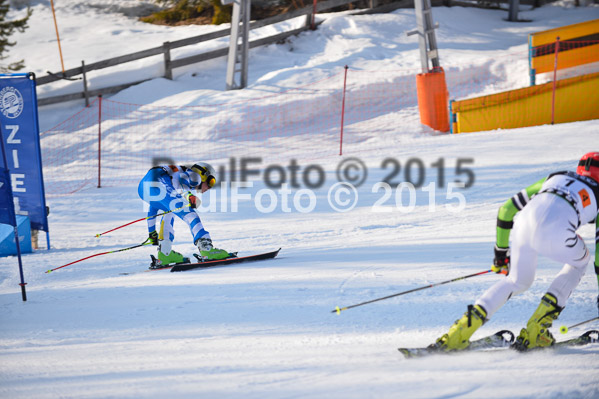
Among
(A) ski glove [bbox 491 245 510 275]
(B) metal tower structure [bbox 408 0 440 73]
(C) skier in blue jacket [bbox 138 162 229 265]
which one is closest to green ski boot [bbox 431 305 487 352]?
(A) ski glove [bbox 491 245 510 275]

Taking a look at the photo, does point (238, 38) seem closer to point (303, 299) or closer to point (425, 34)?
point (425, 34)

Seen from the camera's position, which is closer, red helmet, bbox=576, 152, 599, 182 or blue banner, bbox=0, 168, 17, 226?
red helmet, bbox=576, 152, 599, 182

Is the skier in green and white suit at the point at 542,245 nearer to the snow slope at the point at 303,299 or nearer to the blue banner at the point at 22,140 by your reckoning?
the snow slope at the point at 303,299

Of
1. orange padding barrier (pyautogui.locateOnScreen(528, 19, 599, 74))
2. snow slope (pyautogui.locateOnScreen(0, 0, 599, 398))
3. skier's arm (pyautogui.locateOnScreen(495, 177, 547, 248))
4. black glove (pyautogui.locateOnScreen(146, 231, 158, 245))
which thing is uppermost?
orange padding barrier (pyautogui.locateOnScreen(528, 19, 599, 74))

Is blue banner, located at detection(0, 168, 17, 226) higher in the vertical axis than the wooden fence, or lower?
lower

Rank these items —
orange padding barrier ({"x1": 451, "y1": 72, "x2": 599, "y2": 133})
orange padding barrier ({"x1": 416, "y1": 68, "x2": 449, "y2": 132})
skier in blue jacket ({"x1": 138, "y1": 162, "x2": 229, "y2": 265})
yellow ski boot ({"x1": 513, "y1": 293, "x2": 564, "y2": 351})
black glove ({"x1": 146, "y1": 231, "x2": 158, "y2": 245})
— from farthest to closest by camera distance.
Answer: orange padding barrier ({"x1": 416, "y1": 68, "x2": 449, "y2": 132})
orange padding barrier ({"x1": 451, "y1": 72, "x2": 599, "y2": 133})
black glove ({"x1": 146, "y1": 231, "x2": 158, "y2": 245})
skier in blue jacket ({"x1": 138, "y1": 162, "x2": 229, "y2": 265})
yellow ski boot ({"x1": 513, "y1": 293, "x2": 564, "y2": 351})

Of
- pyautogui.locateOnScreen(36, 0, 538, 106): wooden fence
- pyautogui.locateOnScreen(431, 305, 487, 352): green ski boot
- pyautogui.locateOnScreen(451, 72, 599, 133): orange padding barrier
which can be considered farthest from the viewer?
pyautogui.locateOnScreen(36, 0, 538, 106): wooden fence

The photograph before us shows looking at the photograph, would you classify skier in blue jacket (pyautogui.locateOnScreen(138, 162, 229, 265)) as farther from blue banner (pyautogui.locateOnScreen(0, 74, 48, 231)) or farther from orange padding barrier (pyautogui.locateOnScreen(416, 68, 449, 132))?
orange padding barrier (pyautogui.locateOnScreen(416, 68, 449, 132))

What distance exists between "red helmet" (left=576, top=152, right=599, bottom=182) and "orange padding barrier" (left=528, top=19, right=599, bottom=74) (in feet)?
33.4

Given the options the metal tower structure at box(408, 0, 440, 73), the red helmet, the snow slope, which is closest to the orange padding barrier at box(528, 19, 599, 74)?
the metal tower structure at box(408, 0, 440, 73)

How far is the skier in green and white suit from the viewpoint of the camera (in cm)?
360

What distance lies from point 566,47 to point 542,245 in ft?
37.1

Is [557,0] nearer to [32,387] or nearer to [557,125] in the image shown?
[557,125]

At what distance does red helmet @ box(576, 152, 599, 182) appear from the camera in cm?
379
